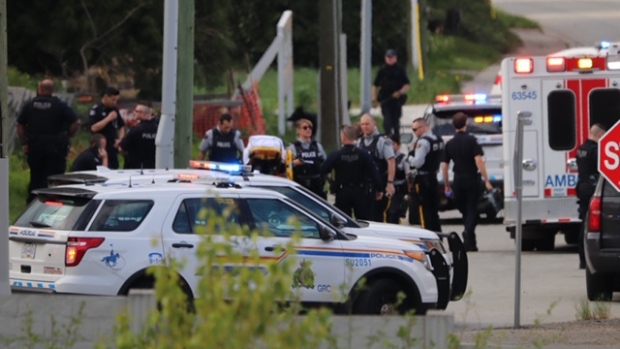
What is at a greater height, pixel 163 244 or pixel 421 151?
pixel 421 151

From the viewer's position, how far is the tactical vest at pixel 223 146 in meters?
18.8

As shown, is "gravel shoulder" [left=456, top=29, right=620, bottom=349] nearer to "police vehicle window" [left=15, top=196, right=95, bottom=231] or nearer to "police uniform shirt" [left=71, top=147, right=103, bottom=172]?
"police vehicle window" [left=15, top=196, right=95, bottom=231]

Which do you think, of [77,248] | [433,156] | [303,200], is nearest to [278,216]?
[303,200]

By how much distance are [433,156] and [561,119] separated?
5.46 feet

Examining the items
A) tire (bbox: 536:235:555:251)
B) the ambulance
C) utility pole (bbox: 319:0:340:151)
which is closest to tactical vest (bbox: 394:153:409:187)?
the ambulance

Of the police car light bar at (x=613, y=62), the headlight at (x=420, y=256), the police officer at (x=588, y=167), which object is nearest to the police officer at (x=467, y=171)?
the police car light bar at (x=613, y=62)

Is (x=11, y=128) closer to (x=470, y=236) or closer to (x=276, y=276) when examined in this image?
(x=470, y=236)

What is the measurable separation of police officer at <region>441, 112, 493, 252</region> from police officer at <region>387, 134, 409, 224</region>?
0.77m

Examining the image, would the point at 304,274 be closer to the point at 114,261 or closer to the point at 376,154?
the point at 114,261

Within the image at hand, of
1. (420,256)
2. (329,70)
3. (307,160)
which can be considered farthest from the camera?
(329,70)

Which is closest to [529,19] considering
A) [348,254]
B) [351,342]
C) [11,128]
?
[11,128]

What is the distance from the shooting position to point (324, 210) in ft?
44.2

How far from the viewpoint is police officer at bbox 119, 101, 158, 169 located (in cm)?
1800

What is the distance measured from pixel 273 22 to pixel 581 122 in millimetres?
38738
